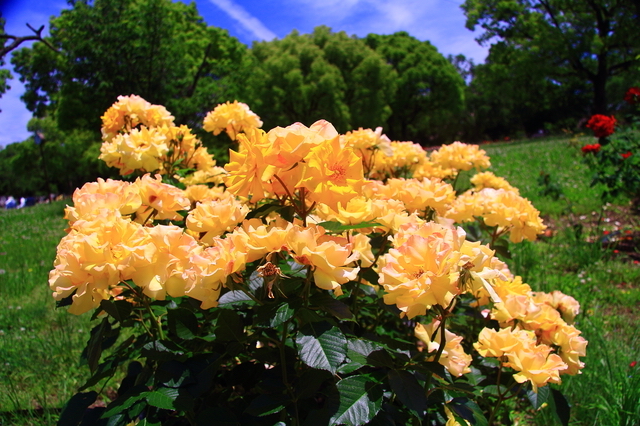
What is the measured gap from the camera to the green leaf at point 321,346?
0.79m

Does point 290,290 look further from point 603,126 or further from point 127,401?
point 603,126

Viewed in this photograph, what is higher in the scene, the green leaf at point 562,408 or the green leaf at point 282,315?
the green leaf at point 282,315

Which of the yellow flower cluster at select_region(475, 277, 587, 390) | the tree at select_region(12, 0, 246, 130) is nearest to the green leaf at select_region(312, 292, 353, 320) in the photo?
the yellow flower cluster at select_region(475, 277, 587, 390)

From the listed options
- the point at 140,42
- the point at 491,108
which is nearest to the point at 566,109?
the point at 491,108

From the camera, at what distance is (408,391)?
34.3 inches

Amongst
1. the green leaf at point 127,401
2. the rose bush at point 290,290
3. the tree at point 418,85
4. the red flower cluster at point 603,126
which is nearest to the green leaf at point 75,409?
the rose bush at point 290,290

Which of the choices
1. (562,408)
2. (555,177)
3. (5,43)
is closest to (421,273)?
(562,408)

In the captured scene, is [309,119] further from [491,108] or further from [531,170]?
[491,108]

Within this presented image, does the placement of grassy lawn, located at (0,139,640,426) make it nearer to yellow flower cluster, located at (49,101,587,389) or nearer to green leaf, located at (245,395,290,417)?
yellow flower cluster, located at (49,101,587,389)

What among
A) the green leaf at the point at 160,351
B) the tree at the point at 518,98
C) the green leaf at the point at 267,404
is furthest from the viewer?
the tree at the point at 518,98

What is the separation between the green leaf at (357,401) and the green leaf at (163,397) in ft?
1.16

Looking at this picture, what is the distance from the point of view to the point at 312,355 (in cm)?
80

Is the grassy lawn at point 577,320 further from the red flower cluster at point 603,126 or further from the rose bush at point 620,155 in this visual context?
the red flower cluster at point 603,126

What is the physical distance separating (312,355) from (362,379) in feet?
0.60
